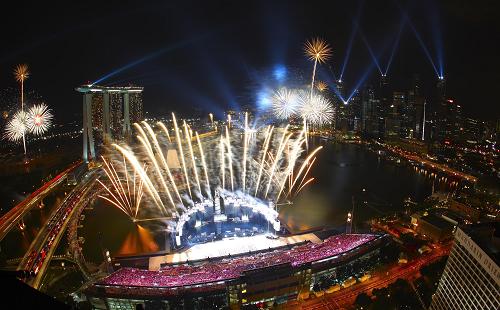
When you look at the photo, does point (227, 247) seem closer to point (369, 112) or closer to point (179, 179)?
point (179, 179)

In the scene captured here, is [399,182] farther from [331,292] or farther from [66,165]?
[66,165]

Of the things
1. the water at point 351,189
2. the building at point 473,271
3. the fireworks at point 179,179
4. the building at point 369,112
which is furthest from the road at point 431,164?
the building at point 473,271

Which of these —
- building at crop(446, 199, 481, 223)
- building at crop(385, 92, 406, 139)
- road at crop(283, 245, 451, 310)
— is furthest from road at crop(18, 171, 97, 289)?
building at crop(385, 92, 406, 139)

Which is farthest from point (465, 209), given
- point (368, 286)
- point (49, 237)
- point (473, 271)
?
point (49, 237)

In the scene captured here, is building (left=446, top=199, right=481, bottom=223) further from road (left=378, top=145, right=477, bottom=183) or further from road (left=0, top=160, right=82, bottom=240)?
road (left=0, top=160, right=82, bottom=240)

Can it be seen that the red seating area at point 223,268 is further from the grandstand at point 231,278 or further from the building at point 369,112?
the building at point 369,112

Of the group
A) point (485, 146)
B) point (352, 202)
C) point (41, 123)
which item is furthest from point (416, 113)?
point (41, 123)
